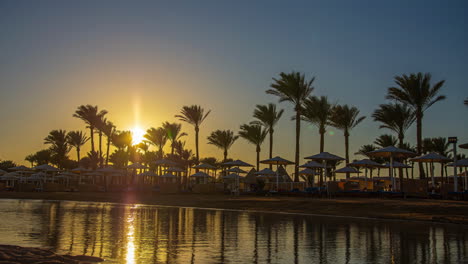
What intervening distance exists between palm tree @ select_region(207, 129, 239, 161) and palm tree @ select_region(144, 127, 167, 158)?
8248mm

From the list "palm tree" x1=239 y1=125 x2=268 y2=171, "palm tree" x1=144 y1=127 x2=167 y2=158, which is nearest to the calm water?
"palm tree" x1=239 y1=125 x2=268 y2=171

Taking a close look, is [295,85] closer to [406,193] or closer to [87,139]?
[406,193]

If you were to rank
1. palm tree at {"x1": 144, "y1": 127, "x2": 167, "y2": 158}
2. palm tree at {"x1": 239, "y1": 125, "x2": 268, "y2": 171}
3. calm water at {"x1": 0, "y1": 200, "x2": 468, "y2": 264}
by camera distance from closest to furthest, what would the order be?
calm water at {"x1": 0, "y1": 200, "x2": 468, "y2": 264} < palm tree at {"x1": 239, "y1": 125, "x2": 268, "y2": 171} < palm tree at {"x1": 144, "y1": 127, "x2": 167, "y2": 158}

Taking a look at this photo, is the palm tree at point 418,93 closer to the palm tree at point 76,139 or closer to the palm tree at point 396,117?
the palm tree at point 396,117

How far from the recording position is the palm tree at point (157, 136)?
68956 millimetres

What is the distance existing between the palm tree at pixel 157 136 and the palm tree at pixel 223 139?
27.1 feet

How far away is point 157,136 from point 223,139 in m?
12.0

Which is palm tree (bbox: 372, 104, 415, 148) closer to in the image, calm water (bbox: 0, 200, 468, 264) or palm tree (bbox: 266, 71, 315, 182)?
palm tree (bbox: 266, 71, 315, 182)

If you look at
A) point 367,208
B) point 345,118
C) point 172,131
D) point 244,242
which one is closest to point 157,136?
point 172,131

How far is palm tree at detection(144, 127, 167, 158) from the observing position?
226ft

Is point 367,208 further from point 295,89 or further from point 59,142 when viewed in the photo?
point 59,142

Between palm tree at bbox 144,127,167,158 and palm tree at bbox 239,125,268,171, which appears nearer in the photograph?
palm tree at bbox 239,125,268,171

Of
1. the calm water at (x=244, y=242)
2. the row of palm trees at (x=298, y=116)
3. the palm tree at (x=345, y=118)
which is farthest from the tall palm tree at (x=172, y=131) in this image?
the calm water at (x=244, y=242)

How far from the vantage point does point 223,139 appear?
211 feet
